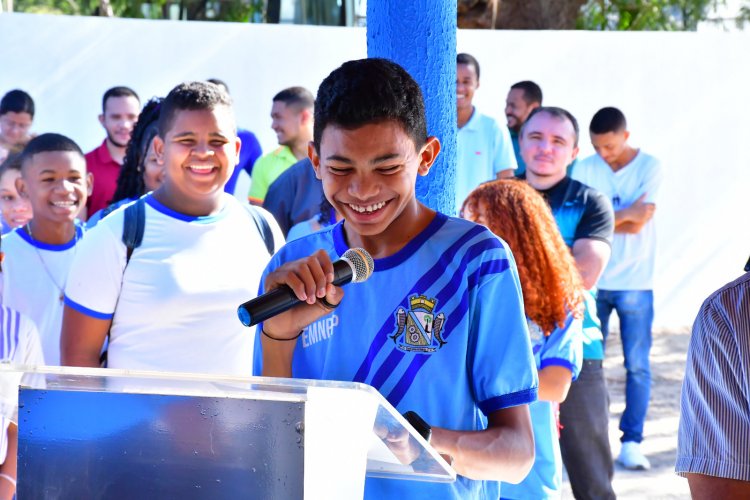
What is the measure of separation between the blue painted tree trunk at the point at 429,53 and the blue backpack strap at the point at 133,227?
35.6 inches

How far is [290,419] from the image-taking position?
1.28 m

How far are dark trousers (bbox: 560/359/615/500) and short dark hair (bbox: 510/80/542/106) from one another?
349 cm

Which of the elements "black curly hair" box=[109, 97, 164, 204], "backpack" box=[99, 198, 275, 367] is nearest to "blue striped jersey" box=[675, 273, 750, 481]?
"backpack" box=[99, 198, 275, 367]

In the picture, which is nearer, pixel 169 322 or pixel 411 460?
pixel 411 460

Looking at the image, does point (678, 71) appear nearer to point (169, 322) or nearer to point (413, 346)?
point (169, 322)

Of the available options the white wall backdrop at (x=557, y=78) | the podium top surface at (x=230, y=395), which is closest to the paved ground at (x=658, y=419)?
the white wall backdrop at (x=557, y=78)

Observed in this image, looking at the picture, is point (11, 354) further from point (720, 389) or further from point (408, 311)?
point (720, 389)

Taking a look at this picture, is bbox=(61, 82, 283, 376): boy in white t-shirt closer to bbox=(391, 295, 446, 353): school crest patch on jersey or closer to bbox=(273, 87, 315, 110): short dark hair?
bbox=(391, 295, 446, 353): school crest patch on jersey

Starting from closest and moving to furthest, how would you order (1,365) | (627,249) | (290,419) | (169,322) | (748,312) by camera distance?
(290,419) → (1,365) → (748,312) → (169,322) → (627,249)

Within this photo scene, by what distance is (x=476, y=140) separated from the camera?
6.80 meters

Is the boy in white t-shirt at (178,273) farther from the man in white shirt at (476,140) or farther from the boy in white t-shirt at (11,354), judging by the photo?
the man in white shirt at (476,140)

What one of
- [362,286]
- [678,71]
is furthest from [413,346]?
[678,71]

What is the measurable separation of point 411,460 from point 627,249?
5500 millimetres

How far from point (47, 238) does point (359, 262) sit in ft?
9.58
